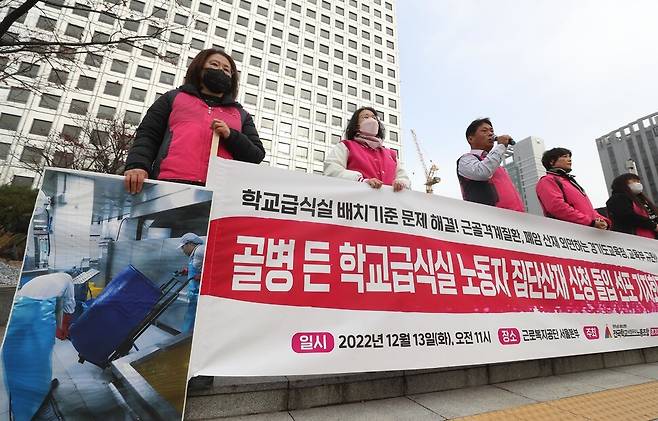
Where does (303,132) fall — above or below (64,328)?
above

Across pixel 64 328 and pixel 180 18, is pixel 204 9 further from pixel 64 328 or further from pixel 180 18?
pixel 64 328

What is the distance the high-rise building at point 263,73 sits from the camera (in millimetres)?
23172

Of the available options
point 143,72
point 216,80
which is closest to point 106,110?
point 143,72

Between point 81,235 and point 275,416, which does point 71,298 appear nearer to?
point 81,235

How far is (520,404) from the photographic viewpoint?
1918mm

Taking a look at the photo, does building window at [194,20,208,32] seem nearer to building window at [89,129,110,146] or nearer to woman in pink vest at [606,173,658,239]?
building window at [89,129,110,146]

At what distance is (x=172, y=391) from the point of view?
141 cm

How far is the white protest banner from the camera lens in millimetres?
1639

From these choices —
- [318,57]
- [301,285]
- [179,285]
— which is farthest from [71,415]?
[318,57]

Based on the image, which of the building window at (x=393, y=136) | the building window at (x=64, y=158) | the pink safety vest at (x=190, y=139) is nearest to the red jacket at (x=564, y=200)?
the pink safety vest at (x=190, y=139)

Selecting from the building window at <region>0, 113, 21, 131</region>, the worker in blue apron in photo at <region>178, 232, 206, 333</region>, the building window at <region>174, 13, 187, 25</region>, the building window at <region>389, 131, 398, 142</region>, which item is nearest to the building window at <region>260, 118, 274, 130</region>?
the building window at <region>174, 13, 187, 25</region>

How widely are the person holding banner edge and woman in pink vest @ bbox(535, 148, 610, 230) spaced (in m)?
0.59

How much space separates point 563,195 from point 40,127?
3239 cm

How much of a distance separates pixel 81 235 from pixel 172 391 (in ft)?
2.83
